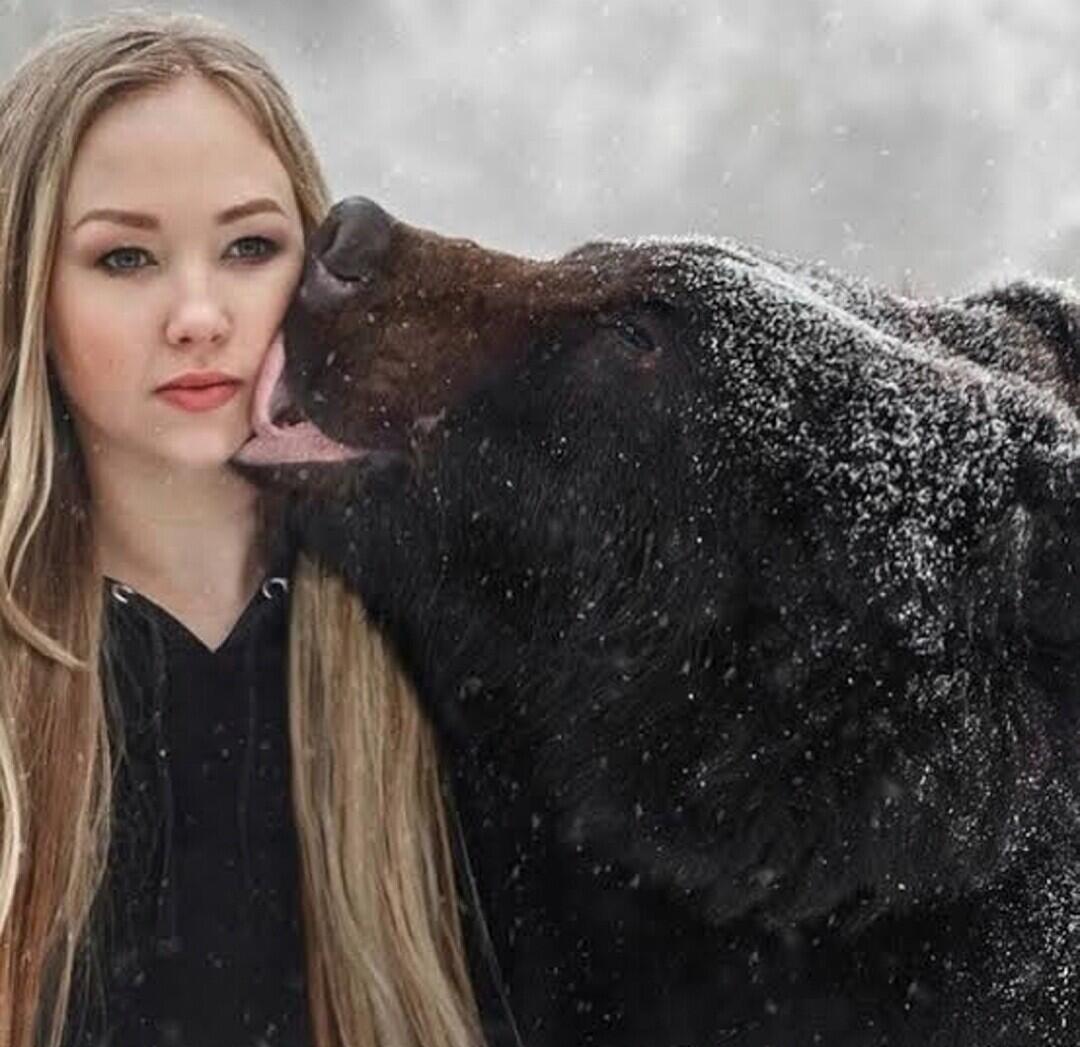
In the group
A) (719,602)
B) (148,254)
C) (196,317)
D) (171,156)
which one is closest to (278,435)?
(196,317)

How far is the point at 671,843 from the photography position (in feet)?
11.4

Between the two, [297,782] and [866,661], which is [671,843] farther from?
[297,782]

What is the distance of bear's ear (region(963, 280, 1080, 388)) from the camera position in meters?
3.81

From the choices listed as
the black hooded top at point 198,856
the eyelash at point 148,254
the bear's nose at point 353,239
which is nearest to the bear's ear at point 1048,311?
the bear's nose at point 353,239

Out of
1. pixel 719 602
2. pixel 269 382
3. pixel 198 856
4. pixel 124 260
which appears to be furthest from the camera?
pixel 198 856

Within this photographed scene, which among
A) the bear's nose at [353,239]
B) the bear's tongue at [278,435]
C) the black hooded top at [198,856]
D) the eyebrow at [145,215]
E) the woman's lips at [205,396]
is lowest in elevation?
the black hooded top at [198,856]

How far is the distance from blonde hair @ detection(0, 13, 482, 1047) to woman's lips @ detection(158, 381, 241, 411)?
28 centimetres

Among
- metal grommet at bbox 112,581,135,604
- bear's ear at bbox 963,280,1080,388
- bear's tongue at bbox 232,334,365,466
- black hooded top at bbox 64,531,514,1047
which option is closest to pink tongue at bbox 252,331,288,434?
bear's tongue at bbox 232,334,365,466

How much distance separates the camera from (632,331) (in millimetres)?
3652

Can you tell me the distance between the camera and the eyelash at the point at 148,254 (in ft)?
12.3

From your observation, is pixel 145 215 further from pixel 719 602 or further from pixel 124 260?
pixel 719 602

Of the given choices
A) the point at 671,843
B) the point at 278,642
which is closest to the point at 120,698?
the point at 278,642

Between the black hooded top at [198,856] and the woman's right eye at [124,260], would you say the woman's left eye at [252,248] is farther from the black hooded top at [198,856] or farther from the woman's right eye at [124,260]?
the black hooded top at [198,856]

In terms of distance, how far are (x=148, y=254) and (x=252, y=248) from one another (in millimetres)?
156
